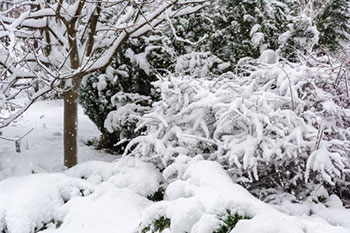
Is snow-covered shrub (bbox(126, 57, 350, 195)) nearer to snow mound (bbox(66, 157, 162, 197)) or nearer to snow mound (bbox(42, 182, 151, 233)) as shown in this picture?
snow mound (bbox(66, 157, 162, 197))

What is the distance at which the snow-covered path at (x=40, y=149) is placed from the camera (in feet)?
17.1

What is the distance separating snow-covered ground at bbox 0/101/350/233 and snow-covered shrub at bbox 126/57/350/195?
22cm

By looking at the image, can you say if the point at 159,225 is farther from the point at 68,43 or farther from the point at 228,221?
the point at 68,43

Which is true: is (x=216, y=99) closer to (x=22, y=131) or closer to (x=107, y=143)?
(x=107, y=143)

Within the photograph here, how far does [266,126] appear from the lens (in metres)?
2.97

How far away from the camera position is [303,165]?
2.91 m

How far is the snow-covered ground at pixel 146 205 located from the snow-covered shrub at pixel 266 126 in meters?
0.22

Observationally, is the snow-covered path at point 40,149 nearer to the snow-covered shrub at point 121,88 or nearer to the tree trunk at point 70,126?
the tree trunk at point 70,126

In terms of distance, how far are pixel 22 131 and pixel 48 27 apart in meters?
3.15

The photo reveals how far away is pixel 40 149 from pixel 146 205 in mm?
3829

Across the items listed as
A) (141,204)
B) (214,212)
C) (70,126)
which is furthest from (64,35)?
(214,212)

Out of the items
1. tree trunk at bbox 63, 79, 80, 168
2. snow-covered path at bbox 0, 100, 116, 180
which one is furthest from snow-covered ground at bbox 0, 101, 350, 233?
snow-covered path at bbox 0, 100, 116, 180

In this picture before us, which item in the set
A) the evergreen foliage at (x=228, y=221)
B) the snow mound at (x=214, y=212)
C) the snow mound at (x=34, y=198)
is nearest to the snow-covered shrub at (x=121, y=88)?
the snow mound at (x=34, y=198)

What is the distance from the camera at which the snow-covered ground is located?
183cm
